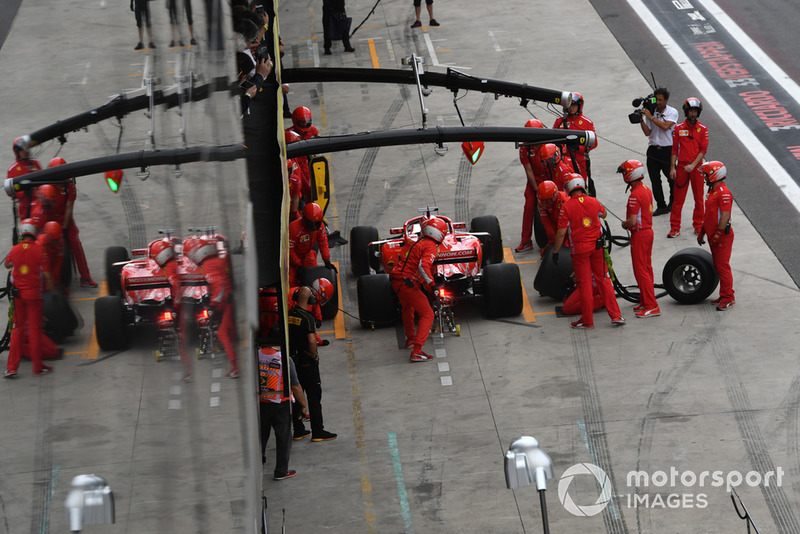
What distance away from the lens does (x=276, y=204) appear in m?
9.35

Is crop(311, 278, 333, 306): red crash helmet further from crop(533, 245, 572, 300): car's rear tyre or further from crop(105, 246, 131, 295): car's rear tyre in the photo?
crop(105, 246, 131, 295): car's rear tyre

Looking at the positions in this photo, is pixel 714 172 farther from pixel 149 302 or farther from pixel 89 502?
pixel 89 502

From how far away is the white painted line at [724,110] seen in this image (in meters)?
16.4

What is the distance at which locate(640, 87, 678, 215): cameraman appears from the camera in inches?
606

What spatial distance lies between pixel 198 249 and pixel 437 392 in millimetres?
8938

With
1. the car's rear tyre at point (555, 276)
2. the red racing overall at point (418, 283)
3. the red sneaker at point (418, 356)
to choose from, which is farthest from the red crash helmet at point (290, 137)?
the red sneaker at point (418, 356)

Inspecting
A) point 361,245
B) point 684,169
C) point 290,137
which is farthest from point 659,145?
point 290,137

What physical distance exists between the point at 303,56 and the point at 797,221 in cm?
1238

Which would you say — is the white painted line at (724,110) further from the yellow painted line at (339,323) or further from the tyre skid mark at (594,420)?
the yellow painted line at (339,323)

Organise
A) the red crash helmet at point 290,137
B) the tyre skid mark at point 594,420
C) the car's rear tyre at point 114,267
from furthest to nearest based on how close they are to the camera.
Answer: the red crash helmet at point 290,137 < the tyre skid mark at point 594,420 < the car's rear tyre at point 114,267

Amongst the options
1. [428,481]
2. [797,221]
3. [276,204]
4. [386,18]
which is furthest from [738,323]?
[386,18]

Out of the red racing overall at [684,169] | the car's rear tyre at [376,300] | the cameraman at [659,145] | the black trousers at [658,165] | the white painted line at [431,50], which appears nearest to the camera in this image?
the car's rear tyre at [376,300]

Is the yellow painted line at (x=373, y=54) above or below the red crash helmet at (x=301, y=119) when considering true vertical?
below

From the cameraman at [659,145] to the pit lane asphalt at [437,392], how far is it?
61 cm
